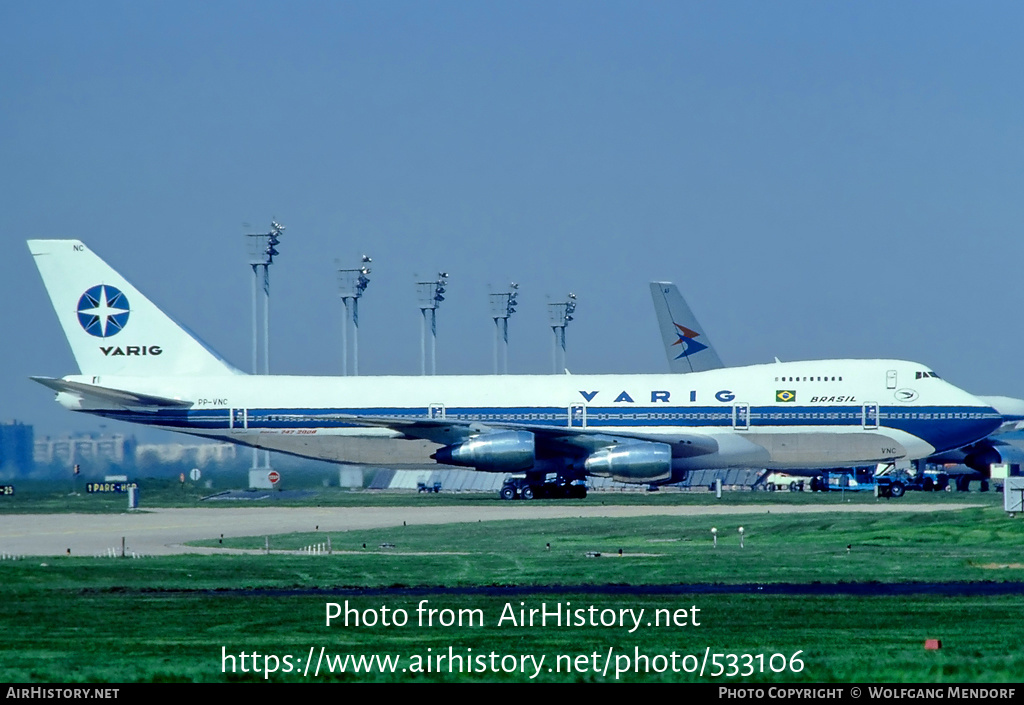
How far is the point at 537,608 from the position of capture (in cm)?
1906

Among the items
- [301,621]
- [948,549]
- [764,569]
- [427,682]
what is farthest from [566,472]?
[427,682]

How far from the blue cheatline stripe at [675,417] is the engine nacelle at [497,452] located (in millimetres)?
1839

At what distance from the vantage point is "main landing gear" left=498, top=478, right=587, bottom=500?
5416 centimetres

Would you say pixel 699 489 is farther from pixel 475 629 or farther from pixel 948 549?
pixel 475 629

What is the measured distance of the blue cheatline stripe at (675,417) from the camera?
5103 centimetres

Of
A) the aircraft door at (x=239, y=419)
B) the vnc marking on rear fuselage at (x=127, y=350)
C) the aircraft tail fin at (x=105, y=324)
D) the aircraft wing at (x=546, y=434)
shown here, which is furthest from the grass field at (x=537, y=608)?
the vnc marking on rear fuselage at (x=127, y=350)

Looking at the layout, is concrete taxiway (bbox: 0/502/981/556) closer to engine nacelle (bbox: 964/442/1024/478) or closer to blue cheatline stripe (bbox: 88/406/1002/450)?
blue cheatline stripe (bbox: 88/406/1002/450)

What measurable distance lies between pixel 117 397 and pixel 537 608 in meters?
36.9

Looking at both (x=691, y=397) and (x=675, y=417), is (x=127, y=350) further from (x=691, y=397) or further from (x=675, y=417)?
(x=691, y=397)

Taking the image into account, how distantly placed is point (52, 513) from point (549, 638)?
121 ft

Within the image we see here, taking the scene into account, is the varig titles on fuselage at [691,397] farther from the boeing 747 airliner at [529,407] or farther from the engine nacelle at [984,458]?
the engine nacelle at [984,458]

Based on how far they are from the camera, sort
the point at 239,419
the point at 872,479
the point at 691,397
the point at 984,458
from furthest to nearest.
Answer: the point at 872,479 → the point at 984,458 → the point at 239,419 → the point at 691,397

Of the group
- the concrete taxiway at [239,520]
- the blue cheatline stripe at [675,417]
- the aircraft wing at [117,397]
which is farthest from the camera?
the aircraft wing at [117,397]

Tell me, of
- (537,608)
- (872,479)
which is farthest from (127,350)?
(537,608)
